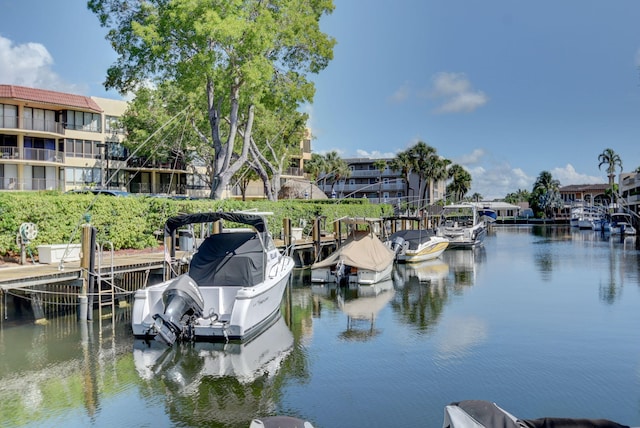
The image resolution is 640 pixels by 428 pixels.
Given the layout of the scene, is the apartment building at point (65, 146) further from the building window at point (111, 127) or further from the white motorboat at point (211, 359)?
the white motorboat at point (211, 359)

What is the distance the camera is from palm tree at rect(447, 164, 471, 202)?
10494cm

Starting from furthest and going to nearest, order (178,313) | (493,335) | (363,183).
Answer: (363,183)
(493,335)
(178,313)

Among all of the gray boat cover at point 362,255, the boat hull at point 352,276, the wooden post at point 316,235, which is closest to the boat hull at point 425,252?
the wooden post at point 316,235

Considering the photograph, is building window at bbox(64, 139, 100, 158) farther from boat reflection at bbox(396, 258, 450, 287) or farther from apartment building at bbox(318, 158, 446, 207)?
apartment building at bbox(318, 158, 446, 207)

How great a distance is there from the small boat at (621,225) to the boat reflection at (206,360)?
5730 centimetres

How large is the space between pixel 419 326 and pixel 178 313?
7.40 metres

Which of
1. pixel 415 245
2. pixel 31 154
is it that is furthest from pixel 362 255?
pixel 31 154

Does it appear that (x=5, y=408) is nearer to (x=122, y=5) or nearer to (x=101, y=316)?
(x=101, y=316)

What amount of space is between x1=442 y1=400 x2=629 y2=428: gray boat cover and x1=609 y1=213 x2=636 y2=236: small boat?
63.3 meters

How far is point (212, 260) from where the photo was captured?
1611 centimetres

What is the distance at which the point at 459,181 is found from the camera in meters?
107

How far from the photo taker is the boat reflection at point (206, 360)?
12.1 meters

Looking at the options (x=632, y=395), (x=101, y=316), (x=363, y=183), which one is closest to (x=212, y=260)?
(x=101, y=316)

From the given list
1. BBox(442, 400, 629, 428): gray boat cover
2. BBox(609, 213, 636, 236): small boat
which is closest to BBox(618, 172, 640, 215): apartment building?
BBox(609, 213, 636, 236): small boat
